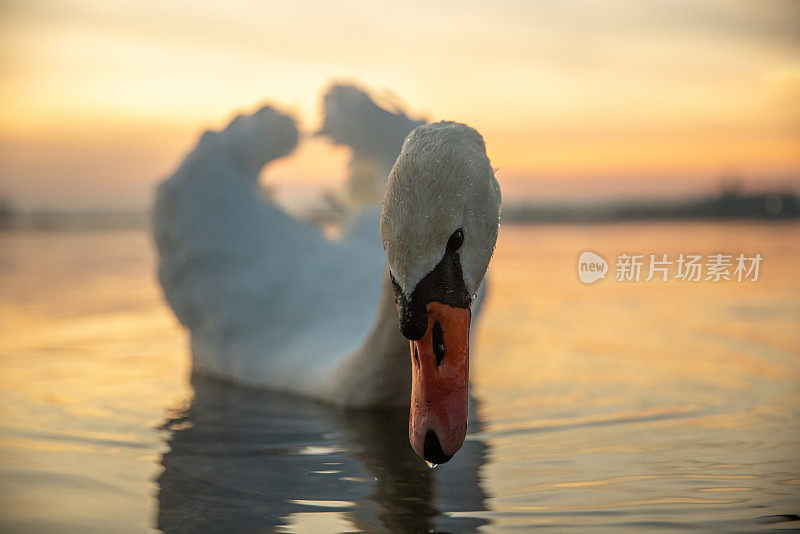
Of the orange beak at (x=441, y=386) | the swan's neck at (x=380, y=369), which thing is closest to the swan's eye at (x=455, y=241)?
the orange beak at (x=441, y=386)

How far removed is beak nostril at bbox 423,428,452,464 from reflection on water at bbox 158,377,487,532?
178mm

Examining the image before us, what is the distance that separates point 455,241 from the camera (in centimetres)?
285

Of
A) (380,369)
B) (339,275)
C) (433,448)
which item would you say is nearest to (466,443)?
(380,369)

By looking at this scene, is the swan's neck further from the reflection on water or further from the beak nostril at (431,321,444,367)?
the beak nostril at (431,321,444,367)

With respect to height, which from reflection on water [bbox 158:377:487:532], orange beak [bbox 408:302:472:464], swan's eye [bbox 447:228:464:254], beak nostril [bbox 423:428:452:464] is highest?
swan's eye [bbox 447:228:464:254]

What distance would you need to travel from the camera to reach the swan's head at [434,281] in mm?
2756

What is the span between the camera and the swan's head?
108 inches

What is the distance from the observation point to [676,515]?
2.77 meters

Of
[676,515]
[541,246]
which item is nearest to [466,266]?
[676,515]

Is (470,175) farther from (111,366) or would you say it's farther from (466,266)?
(111,366)

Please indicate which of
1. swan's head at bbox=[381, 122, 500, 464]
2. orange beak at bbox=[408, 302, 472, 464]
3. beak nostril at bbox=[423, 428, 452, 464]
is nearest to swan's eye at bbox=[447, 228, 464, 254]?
swan's head at bbox=[381, 122, 500, 464]

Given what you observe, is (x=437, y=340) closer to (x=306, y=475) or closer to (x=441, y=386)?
(x=441, y=386)

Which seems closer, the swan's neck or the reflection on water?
the reflection on water

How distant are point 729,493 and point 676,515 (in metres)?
0.31
